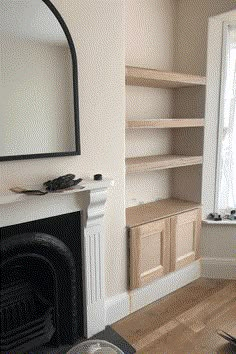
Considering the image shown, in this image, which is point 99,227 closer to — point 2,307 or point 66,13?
point 2,307

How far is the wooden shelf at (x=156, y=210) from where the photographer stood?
2.17 meters

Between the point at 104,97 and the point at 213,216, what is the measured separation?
1.54 metres

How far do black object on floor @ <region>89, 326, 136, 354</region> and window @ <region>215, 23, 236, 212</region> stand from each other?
1.41 metres

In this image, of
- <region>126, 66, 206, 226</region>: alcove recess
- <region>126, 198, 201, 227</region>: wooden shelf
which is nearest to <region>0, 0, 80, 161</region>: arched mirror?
<region>126, 66, 206, 226</region>: alcove recess

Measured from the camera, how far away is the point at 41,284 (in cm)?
179

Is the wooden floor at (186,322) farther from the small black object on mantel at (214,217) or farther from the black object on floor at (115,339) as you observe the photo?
the small black object on mantel at (214,217)

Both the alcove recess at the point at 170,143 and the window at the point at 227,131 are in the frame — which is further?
the window at the point at 227,131

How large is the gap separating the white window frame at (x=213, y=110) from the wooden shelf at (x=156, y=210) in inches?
7.1

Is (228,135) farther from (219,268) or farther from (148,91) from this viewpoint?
(219,268)

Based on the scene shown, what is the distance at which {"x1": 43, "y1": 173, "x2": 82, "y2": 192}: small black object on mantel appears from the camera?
1533mm

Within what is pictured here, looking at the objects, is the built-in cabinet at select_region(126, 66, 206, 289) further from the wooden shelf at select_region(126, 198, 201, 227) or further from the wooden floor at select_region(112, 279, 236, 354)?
the wooden floor at select_region(112, 279, 236, 354)

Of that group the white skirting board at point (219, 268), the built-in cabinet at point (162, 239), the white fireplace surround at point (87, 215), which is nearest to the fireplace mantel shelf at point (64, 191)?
the white fireplace surround at point (87, 215)

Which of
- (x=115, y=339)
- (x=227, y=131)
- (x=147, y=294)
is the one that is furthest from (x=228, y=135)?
(x=115, y=339)

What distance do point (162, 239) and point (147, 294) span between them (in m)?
0.46
